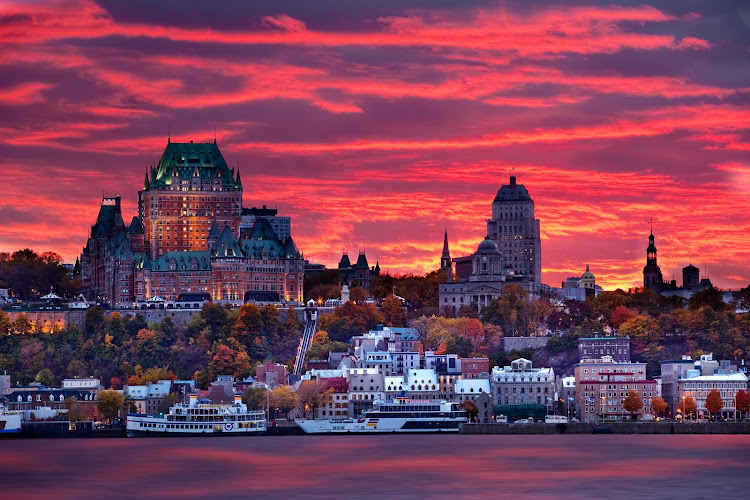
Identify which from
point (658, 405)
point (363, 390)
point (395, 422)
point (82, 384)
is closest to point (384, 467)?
point (395, 422)

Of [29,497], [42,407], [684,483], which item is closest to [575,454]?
[684,483]

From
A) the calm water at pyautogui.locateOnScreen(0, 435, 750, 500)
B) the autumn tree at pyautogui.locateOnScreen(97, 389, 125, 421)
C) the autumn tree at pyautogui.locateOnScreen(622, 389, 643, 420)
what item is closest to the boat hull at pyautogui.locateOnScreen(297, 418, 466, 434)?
the calm water at pyautogui.locateOnScreen(0, 435, 750, 500)

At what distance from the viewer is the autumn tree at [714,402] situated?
178 metres

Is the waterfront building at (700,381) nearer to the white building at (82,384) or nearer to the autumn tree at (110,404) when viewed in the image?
the autumn tree at (110,404)

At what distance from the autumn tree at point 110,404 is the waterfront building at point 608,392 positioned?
39.4 meters

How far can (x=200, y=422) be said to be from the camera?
174875mm

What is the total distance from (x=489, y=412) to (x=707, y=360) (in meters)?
21.7

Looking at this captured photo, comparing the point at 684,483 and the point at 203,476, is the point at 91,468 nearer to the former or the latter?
the point at 203,476

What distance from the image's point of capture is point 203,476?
13212 cm

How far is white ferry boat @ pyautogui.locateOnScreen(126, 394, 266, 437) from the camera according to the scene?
175 m

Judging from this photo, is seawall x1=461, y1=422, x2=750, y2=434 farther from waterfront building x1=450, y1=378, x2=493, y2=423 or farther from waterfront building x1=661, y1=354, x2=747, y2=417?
waterfront building x1=661, y1=354, x2=747, y2=417

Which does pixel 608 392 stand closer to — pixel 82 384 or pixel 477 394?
pixel 477 394

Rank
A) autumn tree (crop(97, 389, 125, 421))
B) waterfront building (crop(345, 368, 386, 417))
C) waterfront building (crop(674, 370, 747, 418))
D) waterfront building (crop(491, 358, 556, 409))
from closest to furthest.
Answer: autumn tree (crop(97, 389, 125, 421)) → waterfront building (crop(674, 370, 747, 418)) → waterfront building (crop(491, 358, 556, 409)) → waterfront building (crop(345, 368, 386, 417))

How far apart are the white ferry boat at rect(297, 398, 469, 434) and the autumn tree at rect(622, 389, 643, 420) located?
13.5 m
